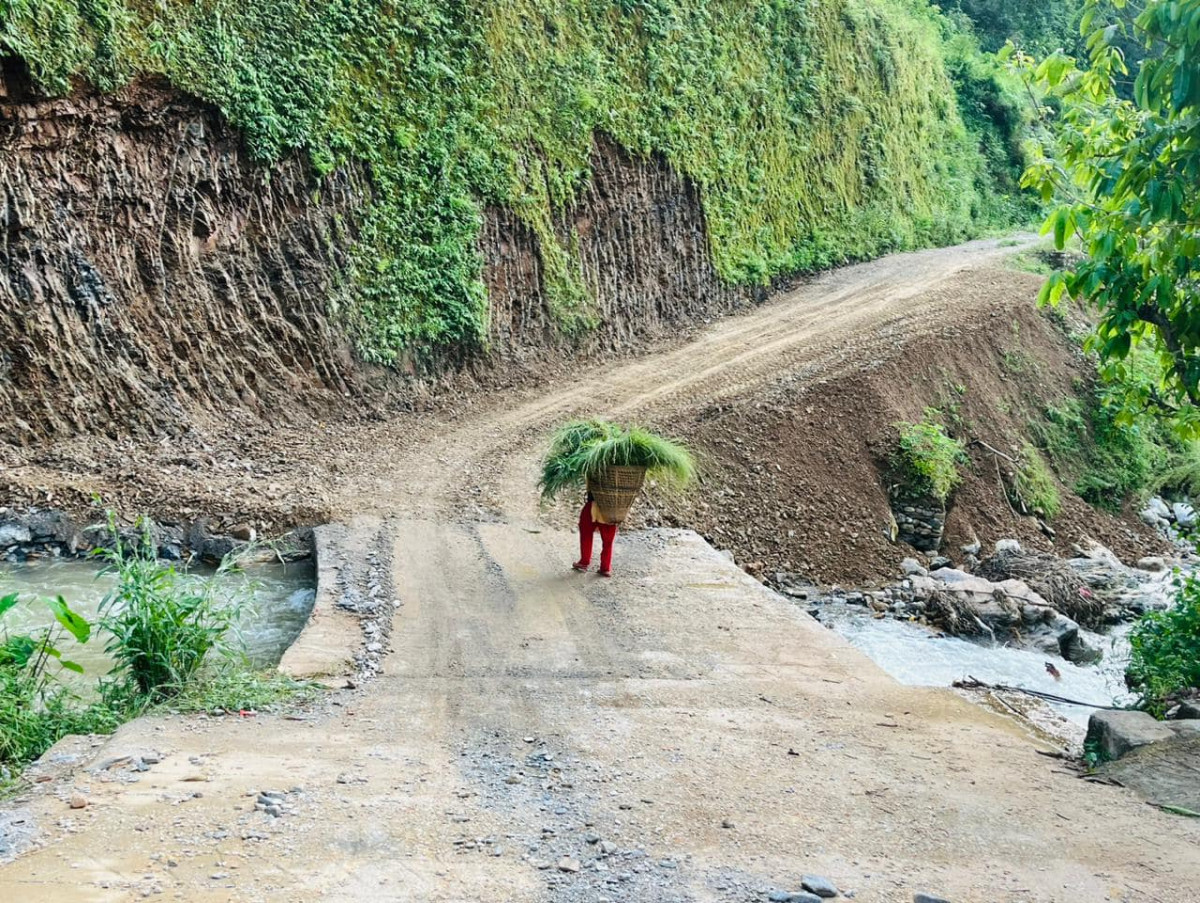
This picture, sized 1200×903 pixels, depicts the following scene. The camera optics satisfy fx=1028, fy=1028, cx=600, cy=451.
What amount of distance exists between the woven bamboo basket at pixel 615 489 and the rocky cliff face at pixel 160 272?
610 centimetres

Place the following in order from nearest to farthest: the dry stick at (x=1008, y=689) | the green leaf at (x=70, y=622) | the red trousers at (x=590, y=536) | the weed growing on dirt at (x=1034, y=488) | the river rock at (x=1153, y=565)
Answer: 1. the green leaf at (x=70, y=622)
2. the dry stick at (x=1008, y=689)
3. the red trousers at (x=590, y=536)
4. the river rock at (x=1153, y=565)
5. the weed growing on dirt at (x=1034, y=488)

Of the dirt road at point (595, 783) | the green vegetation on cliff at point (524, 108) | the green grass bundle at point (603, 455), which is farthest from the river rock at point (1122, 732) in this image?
the green vegetation on cliff at point (524, 108)

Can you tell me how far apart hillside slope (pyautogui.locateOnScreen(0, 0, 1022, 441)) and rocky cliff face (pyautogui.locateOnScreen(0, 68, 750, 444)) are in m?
0.03

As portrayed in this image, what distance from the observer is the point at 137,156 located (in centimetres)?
1220

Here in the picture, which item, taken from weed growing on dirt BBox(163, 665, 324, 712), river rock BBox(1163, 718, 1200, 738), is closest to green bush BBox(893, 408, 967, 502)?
river rock BBox(1163, 718, 1200, 738)

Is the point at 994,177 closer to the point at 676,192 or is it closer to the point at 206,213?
the point at 676,192

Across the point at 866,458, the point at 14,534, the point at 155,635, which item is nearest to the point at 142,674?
the point at 155,635

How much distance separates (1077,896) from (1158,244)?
3085mm

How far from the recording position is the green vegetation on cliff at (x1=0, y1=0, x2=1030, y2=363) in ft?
42.3

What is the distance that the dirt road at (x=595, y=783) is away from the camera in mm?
3912

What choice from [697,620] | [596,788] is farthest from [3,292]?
[596,788]

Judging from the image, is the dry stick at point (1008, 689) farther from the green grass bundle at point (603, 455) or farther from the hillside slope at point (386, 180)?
the hillside slope at point (386, 180)

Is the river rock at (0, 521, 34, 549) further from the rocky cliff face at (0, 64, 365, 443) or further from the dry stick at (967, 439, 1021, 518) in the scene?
the dry stick at (967, 439, 1021, 518)

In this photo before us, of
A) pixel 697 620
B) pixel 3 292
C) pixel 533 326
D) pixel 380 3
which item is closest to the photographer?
pixel 697 620
